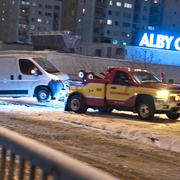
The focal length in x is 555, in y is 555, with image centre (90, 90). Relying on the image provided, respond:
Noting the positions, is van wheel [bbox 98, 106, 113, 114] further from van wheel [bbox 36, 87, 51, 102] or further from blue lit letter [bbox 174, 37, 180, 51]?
blue lit letter [bbox 174, 37, 180, 51]

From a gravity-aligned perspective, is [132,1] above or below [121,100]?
above

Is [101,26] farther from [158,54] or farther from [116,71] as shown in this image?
[116,71]

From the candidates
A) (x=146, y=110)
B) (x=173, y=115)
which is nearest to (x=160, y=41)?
(x=173, y=115)

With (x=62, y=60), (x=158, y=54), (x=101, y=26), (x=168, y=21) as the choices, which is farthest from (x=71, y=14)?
(x=62, y=60)

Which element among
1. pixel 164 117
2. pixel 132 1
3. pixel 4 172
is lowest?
pixel 164 117

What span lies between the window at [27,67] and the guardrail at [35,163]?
66.2ft

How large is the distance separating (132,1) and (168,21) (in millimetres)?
28195

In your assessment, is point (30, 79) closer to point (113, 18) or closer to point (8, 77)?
point (8, 77)

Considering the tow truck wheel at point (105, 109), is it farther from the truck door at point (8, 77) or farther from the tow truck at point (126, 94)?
the truck door at point (8, 77)

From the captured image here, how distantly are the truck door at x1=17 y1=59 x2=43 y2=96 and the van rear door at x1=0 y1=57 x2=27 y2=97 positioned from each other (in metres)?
0.27

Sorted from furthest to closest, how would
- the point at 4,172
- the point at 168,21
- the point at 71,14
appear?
the point at 71,14, the point at 168,21, the point at 4,172

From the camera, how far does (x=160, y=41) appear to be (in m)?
60.7

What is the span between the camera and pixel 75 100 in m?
20.6

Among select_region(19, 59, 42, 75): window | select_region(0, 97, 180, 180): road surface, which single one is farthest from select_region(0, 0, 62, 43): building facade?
select_region(0, 97, 180, 180): road surface
